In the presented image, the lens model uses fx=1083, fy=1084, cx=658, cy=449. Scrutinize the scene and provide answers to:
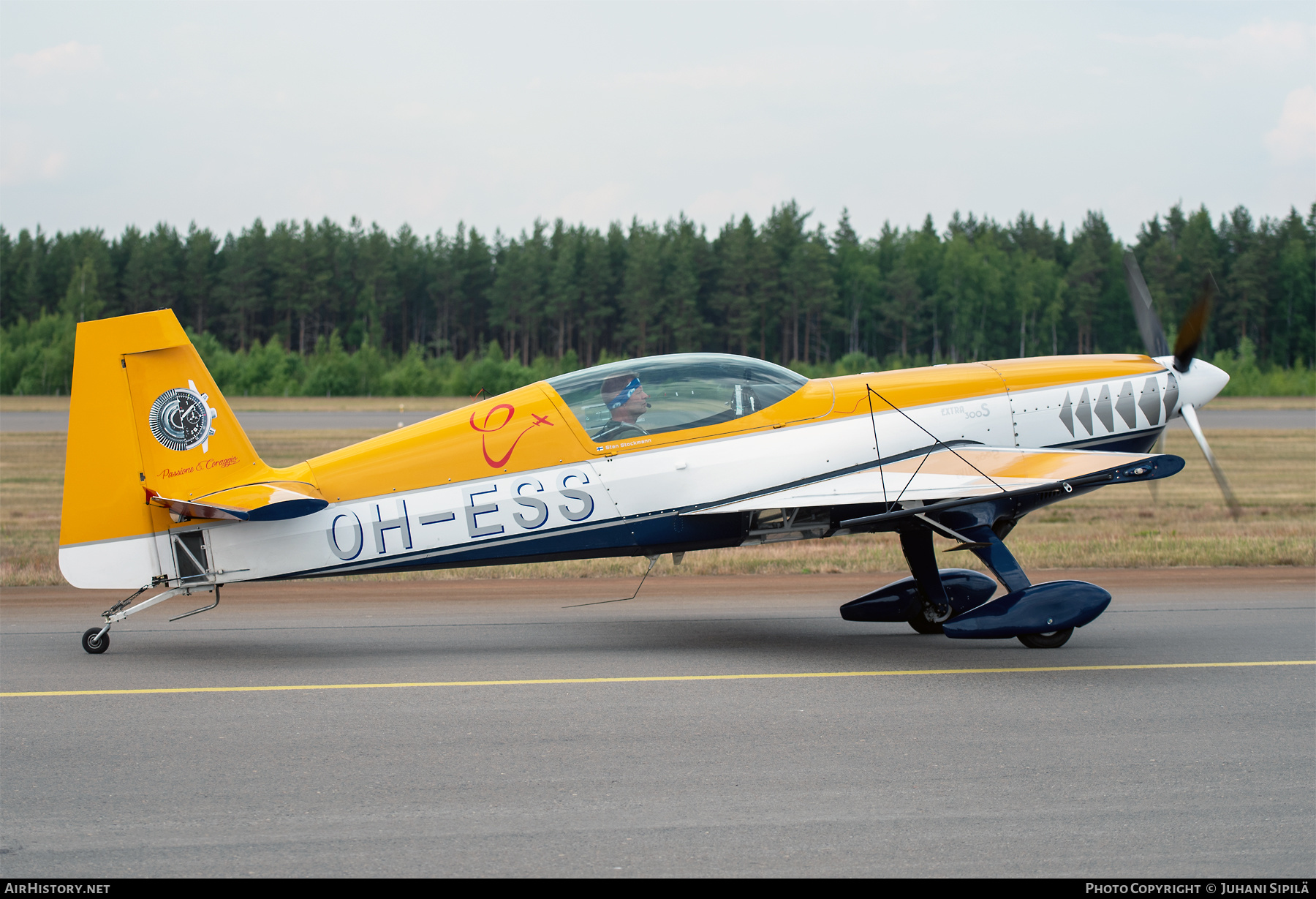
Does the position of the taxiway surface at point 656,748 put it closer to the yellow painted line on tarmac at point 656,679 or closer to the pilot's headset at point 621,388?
the yellow painted line on tarmac at point 656,679

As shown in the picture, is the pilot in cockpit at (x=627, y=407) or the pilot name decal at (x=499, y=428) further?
the pilot in cockpit at (x=627, y=407)

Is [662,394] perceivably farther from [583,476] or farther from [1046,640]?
[1046,640]

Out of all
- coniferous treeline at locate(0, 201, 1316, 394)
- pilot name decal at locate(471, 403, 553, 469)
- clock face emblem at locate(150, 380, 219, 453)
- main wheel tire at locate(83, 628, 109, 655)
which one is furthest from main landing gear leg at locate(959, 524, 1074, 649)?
coniferous treeline at locate(0, 201, 1316, 394)

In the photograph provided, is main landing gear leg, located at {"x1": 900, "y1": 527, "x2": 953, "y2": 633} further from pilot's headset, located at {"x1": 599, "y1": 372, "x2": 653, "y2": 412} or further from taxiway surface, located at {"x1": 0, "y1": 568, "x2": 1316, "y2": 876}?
pilot's headset, located at {"x1": 599, "y1": 372, "x2": 653, "y2": 412}

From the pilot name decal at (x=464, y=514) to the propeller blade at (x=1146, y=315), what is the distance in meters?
5.48

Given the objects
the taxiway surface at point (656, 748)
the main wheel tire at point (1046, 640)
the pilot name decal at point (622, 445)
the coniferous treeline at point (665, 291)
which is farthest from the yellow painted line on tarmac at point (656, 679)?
the coniferous treeline at point (665, 291)

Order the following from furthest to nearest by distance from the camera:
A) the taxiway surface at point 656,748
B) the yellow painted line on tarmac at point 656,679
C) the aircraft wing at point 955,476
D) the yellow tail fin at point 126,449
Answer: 1. the yellow tail fin at point 126,449
2. the aircraft wing at point 955,476
3. the yellow painted line on tarmac at point 656,679
4. the taxiway surface at point 656,748

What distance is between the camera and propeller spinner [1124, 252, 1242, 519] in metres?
9.44

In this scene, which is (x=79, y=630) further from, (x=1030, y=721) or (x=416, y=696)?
(x=1030, y=721)

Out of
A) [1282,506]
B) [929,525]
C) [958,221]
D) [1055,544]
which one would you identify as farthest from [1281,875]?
[958,221]

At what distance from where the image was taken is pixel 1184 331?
9.51 m

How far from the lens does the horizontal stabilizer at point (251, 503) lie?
26.5 feet

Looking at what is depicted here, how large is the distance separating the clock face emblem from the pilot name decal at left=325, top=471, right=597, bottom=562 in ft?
4.04

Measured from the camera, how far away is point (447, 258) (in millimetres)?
110812
